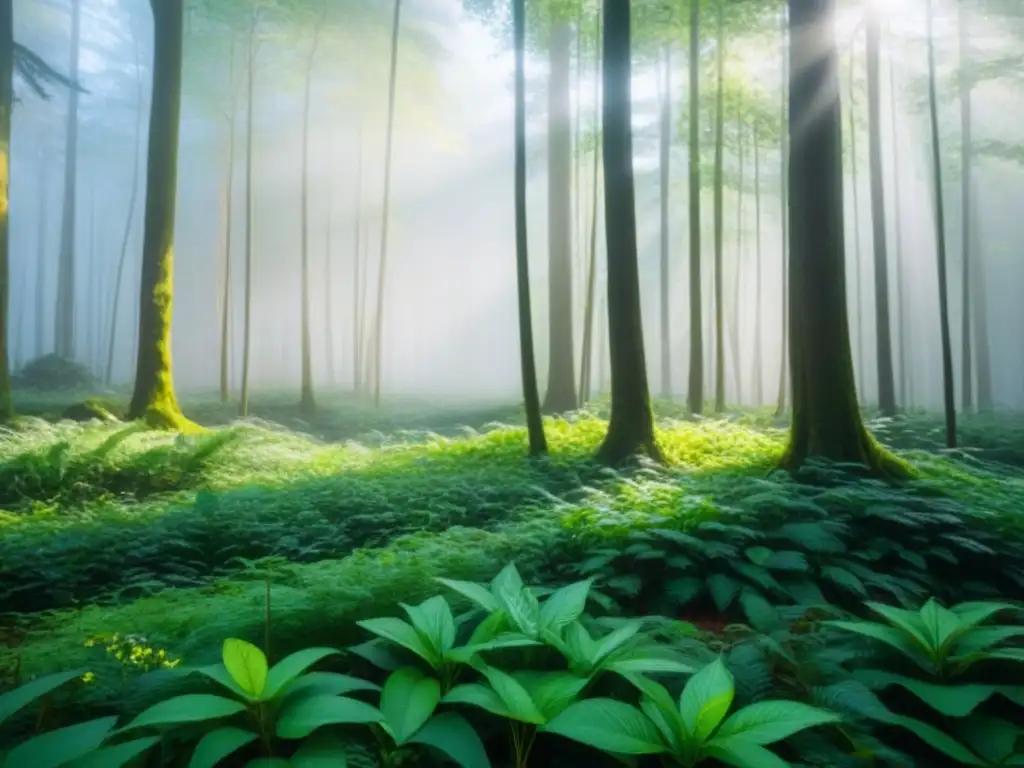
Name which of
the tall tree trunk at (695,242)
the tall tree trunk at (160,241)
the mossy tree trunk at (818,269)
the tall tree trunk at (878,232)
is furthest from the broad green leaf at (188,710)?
the tall tree trunk at (878,232)

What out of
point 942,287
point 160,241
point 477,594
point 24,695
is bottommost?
point 24,695

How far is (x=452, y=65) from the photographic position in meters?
21.0

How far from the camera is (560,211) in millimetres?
15234

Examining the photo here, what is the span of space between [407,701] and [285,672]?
39 centimetres

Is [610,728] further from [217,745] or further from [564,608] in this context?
[217,745]

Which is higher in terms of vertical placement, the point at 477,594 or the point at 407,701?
the point at 477,594

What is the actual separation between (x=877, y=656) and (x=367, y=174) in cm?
2995

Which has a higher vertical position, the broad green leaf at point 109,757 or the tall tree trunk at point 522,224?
the tall tree trunk at point 522,224

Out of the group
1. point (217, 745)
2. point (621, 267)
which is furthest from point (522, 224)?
point (217, 745)

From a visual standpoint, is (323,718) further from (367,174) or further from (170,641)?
(367,174)

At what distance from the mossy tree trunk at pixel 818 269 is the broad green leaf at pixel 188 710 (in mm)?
5786

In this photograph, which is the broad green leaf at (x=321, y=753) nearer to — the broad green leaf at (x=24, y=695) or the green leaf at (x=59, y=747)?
the green leaf at (x=59, y=747)

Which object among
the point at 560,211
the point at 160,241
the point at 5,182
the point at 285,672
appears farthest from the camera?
the point at 560,211

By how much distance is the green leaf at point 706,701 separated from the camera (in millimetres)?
1772
